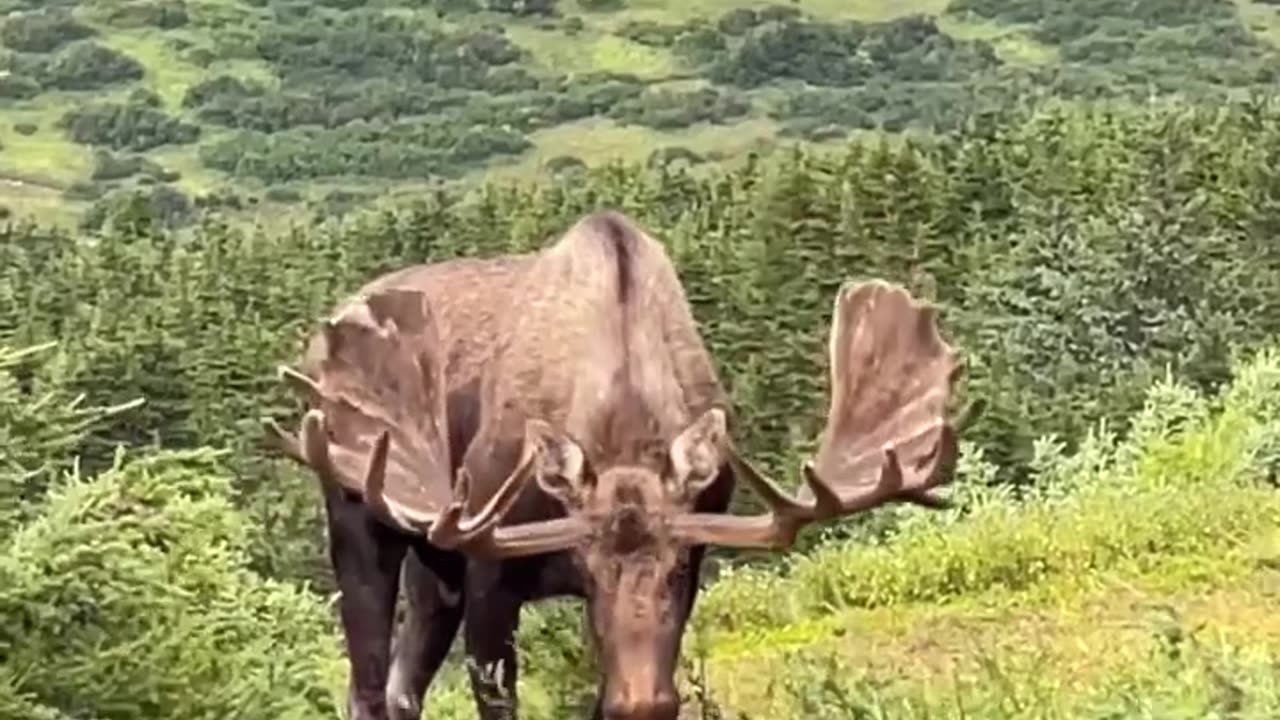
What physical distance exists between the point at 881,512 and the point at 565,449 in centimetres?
1690

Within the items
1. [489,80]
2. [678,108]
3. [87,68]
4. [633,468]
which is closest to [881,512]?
[633,468]

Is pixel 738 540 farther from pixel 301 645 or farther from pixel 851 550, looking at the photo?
pixel 851 550

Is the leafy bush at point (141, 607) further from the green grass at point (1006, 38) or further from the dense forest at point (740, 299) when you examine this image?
the green grass at point (1006, 38)

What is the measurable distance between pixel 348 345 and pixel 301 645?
10.6 ft

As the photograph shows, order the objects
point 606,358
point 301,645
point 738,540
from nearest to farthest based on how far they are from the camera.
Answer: point 738,540, point 606,358, point 301,645

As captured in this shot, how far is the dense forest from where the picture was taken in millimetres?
11000

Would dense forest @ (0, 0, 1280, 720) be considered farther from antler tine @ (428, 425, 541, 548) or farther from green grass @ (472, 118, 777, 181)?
antler tine @ (428, 425, 541, 548)

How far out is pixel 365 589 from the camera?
36.2 feet

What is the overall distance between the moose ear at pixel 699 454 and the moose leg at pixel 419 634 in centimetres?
232

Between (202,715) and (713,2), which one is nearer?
(202,715)

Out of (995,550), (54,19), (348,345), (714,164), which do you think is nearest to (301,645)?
(348,345)

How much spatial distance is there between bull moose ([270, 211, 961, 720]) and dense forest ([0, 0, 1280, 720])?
0.74 m

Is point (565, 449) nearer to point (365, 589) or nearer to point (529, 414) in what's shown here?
point (529, 414)

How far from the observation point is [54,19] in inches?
6654
